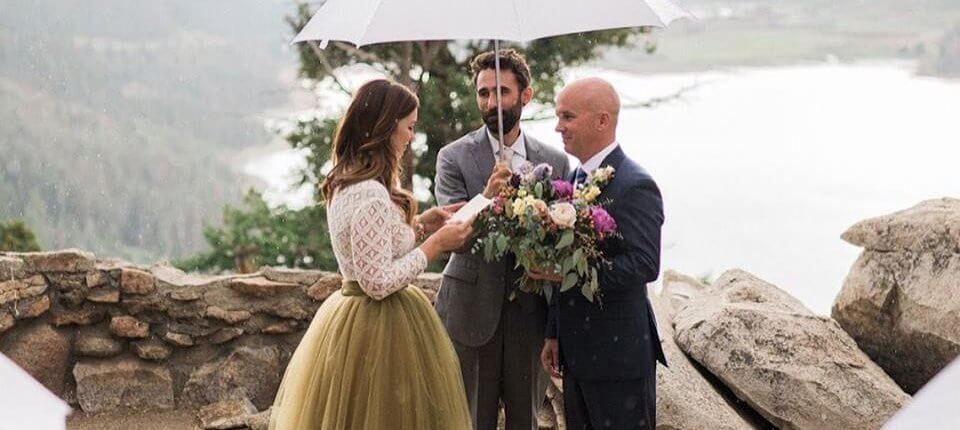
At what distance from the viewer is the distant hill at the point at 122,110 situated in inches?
541

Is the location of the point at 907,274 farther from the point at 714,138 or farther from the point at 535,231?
the point at 714,138

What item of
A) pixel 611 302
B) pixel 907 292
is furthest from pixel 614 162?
pixel 907 292

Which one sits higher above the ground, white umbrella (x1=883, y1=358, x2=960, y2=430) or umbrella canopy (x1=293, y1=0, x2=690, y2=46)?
umbrella canopy (x1=293, y1=0, x2=690, y2=46)

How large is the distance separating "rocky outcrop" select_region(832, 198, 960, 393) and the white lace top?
282cm

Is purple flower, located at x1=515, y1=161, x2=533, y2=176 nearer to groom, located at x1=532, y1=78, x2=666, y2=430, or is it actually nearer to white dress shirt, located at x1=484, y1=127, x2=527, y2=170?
groom, located at x1=532, y1=78, x2=666, y2=430

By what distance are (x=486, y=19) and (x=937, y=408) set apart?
8.92ft

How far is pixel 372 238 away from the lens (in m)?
3.00

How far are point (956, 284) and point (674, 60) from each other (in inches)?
321

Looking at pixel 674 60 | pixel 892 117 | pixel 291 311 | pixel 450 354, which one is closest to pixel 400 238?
pixel 450 354

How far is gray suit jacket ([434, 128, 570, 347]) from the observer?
12.3ft

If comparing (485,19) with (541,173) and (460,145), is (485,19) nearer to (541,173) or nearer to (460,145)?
(541,173)

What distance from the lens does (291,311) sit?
5578mm

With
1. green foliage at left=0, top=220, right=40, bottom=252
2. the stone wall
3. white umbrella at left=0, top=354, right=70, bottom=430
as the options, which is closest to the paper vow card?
the stone wall

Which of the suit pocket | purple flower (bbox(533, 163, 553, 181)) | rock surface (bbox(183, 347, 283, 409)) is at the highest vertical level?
purple flower (bbox(533, 163, 553, 181))
